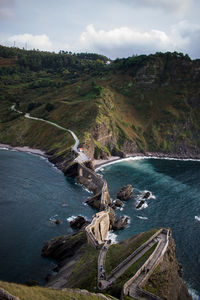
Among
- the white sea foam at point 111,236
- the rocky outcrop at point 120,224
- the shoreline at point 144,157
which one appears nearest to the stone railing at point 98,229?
the white sea foam at point 111,236

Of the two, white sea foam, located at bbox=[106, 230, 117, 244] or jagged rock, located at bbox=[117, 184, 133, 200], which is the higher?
jagged rock, located at bbox=[117, 184, 133, 200]

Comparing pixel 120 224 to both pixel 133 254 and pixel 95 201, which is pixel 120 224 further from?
pixel 133 254

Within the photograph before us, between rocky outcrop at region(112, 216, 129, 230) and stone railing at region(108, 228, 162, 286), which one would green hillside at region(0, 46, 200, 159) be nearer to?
rocky outcrop at region(112, 216, 129, 230)

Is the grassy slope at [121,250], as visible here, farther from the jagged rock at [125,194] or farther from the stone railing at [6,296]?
the jagged rock at [125,194]

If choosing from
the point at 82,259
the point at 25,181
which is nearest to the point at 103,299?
the point at 82,259

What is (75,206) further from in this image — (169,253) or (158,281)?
(158,281)

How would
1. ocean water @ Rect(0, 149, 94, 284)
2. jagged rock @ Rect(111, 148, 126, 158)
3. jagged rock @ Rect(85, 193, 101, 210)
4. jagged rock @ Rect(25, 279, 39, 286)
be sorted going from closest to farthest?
jagged rock @ Rect(25, 279, 39, 286)
ocean water @ Rect(0, 149, 94, 284)
jagged rock @ Rect(85, 193, 101, 210)
jagged rock @ Rect(111, 148, 126, 158)

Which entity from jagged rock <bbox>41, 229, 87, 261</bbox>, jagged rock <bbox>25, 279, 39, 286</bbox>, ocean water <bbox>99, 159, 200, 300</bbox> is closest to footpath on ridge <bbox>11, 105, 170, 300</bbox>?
jagged rock <bbox>41, 229, 87, 261</bbox>
